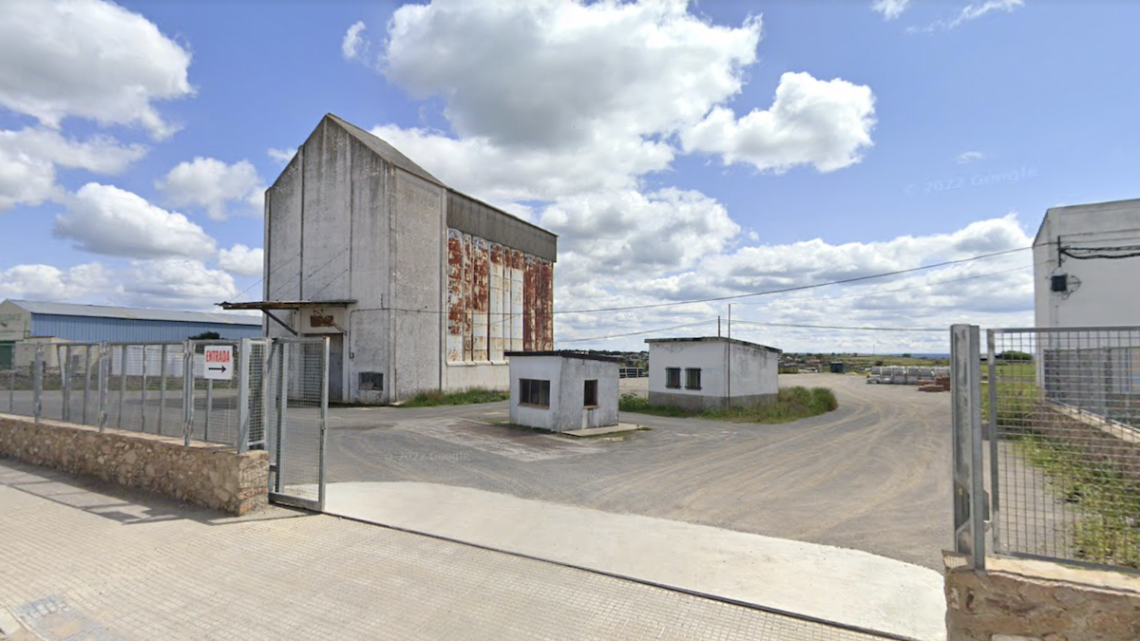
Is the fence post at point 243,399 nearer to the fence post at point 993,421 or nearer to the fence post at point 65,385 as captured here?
the fence post at point 65,385

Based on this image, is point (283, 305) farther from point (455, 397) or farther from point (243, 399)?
point (243, 399)

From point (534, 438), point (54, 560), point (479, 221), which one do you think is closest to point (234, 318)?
point (479, 221)

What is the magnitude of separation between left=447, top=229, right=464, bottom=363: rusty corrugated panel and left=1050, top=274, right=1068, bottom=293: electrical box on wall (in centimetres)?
2535

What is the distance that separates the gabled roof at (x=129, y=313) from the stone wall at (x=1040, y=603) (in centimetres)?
5812

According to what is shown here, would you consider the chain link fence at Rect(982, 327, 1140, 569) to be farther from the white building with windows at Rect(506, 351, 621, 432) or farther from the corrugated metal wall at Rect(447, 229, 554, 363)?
the corrugated metal wall at Rect(447, 229, 554, 363)

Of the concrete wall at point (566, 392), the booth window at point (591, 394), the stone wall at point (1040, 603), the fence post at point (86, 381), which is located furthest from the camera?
the booth window at point (591, 394)

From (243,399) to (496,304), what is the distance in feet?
85.1

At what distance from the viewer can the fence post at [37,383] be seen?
1116 cm

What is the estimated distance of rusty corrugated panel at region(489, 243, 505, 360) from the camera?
1296 inches

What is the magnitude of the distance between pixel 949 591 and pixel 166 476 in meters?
9.65

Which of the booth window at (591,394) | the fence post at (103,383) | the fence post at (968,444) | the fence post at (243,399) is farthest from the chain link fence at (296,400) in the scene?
the booth window at (591,394)

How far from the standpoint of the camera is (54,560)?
579 cm

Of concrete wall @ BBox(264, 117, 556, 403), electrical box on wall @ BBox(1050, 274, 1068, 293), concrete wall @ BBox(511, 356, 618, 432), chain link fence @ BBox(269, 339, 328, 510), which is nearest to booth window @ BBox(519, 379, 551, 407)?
concrete wall @ BBox(511, 356, 618, 432)

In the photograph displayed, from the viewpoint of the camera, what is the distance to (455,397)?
90.8 feet
